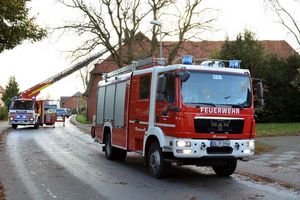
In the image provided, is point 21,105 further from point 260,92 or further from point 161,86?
point 260,92

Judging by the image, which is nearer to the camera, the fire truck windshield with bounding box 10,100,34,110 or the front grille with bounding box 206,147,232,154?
the front grille with bounding box 206,147,232,154

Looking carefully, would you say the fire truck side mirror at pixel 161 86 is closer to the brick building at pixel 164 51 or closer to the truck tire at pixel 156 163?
the truck tire at pixel 156 163

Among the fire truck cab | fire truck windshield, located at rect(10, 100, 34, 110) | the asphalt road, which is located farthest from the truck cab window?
→ fire truck windshield, located at rect(10, 100, 34, 110)

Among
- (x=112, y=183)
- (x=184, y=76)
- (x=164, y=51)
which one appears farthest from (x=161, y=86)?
(x=164, y=51)

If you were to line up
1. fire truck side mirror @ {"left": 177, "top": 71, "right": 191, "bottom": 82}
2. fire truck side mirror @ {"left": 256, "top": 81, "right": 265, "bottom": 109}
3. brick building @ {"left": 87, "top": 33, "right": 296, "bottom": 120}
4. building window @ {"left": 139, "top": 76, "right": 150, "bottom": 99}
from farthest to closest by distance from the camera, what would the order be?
brick building @ {"left": 87, "top": 33, "right": 296, "bottom": 120} < building window @ {"left": 139, "top": 76, "right": 150, "bottom": 99} < fire truck side mirror @ {"left": 256, "top": 81, "right": 265, "bottom": 109} < fire truck side mirror @ {"left": 177, "top": 71, "right": 191, "bottom": 82}

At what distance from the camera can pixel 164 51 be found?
46.5 metres

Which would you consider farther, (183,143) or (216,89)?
(216,89)

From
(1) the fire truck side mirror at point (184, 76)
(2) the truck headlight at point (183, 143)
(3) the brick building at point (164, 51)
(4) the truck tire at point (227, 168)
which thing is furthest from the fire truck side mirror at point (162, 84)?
(3) the brick building at point (164, 51)

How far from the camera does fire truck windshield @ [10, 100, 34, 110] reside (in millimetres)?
36838

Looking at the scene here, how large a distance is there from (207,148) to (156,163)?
4.78 feet

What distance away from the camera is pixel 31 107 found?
37062 millimetres

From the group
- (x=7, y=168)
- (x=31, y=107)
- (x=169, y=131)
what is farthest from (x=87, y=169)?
(x=31, y=107)

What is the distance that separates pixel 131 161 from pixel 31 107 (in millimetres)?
23189

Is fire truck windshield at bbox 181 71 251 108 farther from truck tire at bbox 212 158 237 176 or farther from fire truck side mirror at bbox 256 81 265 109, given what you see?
truck tire at bbox 212 158 237 176
